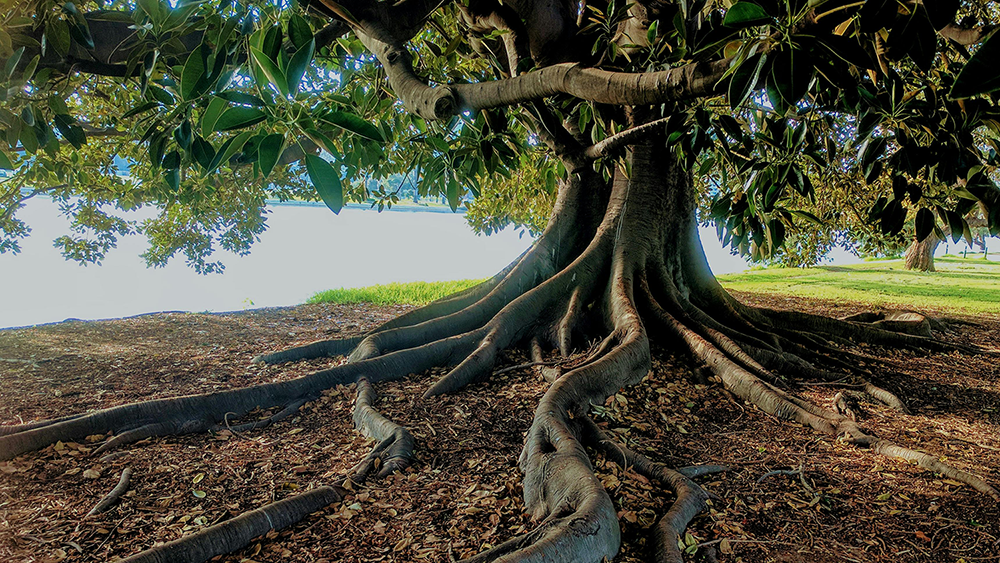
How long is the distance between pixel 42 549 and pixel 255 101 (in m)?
2.04

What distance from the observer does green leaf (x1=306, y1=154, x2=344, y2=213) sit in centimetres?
113

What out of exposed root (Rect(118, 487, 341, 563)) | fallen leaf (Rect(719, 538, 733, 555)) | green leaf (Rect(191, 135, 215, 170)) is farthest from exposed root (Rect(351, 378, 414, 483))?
green leaf (Rect(191, 135, 215, 170))

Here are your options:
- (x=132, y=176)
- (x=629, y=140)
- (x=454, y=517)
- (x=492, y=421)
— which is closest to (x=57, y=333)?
(x=132, y=176)

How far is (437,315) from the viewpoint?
542cm

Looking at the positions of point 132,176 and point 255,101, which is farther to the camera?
point 132,176

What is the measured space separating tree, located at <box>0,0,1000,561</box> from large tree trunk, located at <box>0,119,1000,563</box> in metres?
0.02

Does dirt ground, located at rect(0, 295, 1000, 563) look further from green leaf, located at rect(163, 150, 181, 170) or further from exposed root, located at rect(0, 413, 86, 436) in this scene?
green leaf, located at rect(163, 150, 181, 170)

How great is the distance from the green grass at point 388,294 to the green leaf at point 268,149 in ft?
28.3

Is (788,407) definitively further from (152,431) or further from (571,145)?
(152,431)

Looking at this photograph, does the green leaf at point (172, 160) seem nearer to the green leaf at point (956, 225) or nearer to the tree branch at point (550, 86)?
the tree branch at point (550, 86)

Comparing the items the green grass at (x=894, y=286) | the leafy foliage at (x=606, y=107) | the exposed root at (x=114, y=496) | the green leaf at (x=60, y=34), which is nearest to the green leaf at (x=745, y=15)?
the leafy foliage at (x=606, y=107)

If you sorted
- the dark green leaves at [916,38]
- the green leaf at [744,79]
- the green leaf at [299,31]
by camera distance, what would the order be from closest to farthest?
the dark green leaves at [916,38] → the green leaf at [744,79] → the green leaf at [299,31]

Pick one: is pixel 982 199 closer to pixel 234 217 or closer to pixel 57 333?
pixel 57 333

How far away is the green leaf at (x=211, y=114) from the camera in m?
1.22
